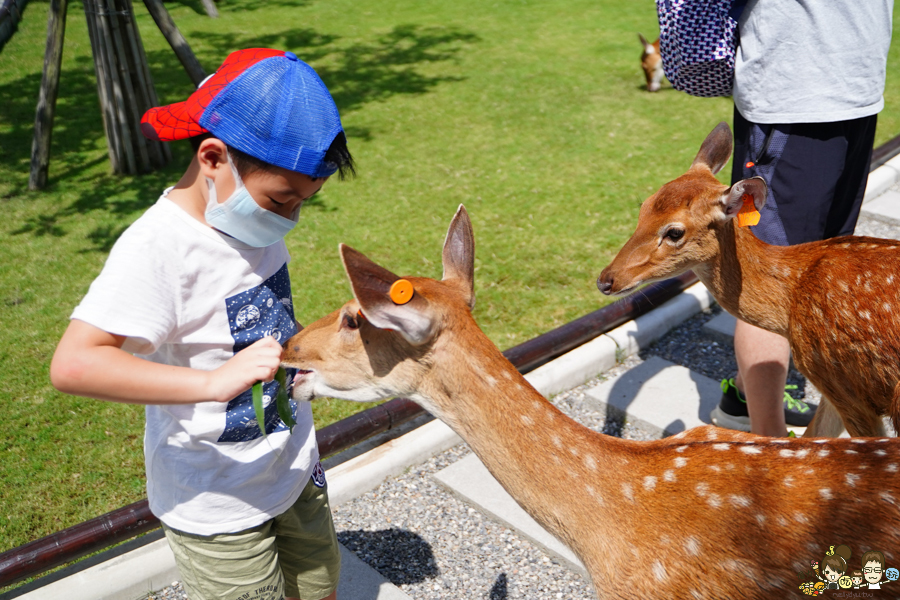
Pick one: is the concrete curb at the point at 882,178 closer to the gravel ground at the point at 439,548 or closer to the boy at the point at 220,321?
the gravel ground at the point at 439,548

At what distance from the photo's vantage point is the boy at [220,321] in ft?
6.72

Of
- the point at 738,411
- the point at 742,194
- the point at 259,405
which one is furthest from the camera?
the point at 738,411

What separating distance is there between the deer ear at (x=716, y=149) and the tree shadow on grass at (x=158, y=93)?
4840 mm

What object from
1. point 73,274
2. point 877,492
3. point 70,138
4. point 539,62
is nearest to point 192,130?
point 877,492

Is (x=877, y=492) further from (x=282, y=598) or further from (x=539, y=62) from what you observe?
(x=539, y=62)

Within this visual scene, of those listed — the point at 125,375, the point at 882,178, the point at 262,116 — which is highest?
the point at 262,116

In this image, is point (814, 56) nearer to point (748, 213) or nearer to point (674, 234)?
point (748, 213)

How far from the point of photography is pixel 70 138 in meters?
9.47

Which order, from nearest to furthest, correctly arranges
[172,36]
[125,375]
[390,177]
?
[125,375]
[172,36]
[390,177]

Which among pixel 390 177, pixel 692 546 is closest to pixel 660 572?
pixel 692 546

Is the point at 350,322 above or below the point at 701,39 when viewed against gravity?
below

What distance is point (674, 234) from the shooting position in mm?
3588

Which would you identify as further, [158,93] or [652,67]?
[652,67]

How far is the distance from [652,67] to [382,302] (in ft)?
32.6
